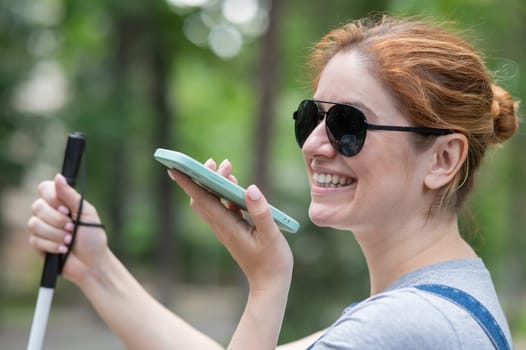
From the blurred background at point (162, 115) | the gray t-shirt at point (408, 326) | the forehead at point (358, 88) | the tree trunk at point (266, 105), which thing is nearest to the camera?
the gray t-shirt at point (408, 326)

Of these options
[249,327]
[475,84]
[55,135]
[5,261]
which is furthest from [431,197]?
[5,261]

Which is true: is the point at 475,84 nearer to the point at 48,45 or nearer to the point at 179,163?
the point at 179,163

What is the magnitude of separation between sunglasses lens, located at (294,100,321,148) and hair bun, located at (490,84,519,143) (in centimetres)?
46

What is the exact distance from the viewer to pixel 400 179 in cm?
176

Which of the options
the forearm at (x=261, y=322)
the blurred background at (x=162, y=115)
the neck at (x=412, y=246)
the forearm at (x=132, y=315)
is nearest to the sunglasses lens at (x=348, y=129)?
the neck at (x=412, y=246)

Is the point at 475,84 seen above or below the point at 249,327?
above

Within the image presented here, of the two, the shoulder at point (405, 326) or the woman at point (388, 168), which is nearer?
the shoulder at point (405, 326)

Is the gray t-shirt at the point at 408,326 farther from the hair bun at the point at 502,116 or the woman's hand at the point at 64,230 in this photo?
the woman's hand at the point at 64,230

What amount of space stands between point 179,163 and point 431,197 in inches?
24.4

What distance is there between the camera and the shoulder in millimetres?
1440

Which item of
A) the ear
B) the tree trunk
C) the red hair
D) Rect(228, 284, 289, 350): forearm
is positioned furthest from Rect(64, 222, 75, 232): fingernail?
the tree trunk

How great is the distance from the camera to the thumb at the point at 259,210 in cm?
163

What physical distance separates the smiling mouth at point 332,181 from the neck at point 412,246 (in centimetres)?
13

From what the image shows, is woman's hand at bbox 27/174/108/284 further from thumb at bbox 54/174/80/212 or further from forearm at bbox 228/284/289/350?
forearm at bbox 228/284/289/350
